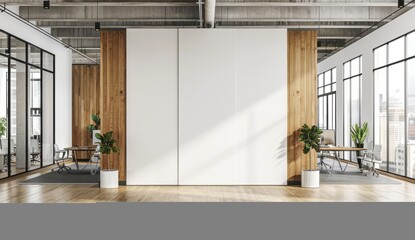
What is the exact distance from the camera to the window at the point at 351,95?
14125 mm

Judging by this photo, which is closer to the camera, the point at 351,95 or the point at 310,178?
the point at 310,178

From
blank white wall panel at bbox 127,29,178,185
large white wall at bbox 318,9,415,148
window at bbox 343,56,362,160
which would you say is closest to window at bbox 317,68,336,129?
large white wall at bbox 318,9,415,148

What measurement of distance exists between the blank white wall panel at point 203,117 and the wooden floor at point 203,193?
41 cm

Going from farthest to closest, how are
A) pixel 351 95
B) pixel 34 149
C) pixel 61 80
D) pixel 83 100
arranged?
pixel 83 100 < pixel 351 95 < pixel 61 80 < pixel 34 149

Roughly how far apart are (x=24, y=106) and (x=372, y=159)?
8.57 metres

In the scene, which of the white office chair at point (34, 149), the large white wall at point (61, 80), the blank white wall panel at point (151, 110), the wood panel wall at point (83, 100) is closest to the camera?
the blank white wall panel at point (151, 110)

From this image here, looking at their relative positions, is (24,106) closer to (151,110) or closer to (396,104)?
(151,110)

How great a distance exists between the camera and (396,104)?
11195 millimetres

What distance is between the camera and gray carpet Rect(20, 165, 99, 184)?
958 centimetres

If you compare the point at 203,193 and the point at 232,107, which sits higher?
the point at 232,107

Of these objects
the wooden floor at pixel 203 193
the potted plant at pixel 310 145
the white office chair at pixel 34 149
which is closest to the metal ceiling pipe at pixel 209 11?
the potted plant at pixel 310 145

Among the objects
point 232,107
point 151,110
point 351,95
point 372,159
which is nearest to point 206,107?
point 232,107

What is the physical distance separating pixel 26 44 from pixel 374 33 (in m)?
9.22

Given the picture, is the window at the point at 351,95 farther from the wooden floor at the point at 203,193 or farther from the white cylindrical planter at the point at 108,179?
the white cylindrical planter at the point at 108,179
